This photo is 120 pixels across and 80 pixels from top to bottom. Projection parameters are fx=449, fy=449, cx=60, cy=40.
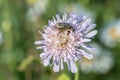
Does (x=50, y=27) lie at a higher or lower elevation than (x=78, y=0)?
lower

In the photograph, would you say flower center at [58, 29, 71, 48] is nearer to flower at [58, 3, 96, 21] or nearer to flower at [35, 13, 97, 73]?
flower at [35, 13, 97, 73]

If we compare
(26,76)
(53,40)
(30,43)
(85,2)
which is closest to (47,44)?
(53,40)

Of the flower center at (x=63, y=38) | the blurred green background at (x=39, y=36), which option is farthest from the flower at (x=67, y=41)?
the blurred green background at (x=39, y=36)

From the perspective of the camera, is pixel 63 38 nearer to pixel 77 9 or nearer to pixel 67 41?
pixel 67 41

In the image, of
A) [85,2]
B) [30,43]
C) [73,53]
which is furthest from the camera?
[85,2]

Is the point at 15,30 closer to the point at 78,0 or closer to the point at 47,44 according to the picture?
the point at 78,0

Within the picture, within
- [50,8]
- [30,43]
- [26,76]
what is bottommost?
[26,76]

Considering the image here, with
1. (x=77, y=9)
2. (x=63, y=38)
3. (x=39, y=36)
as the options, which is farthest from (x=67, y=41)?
(x=77, y=9)
